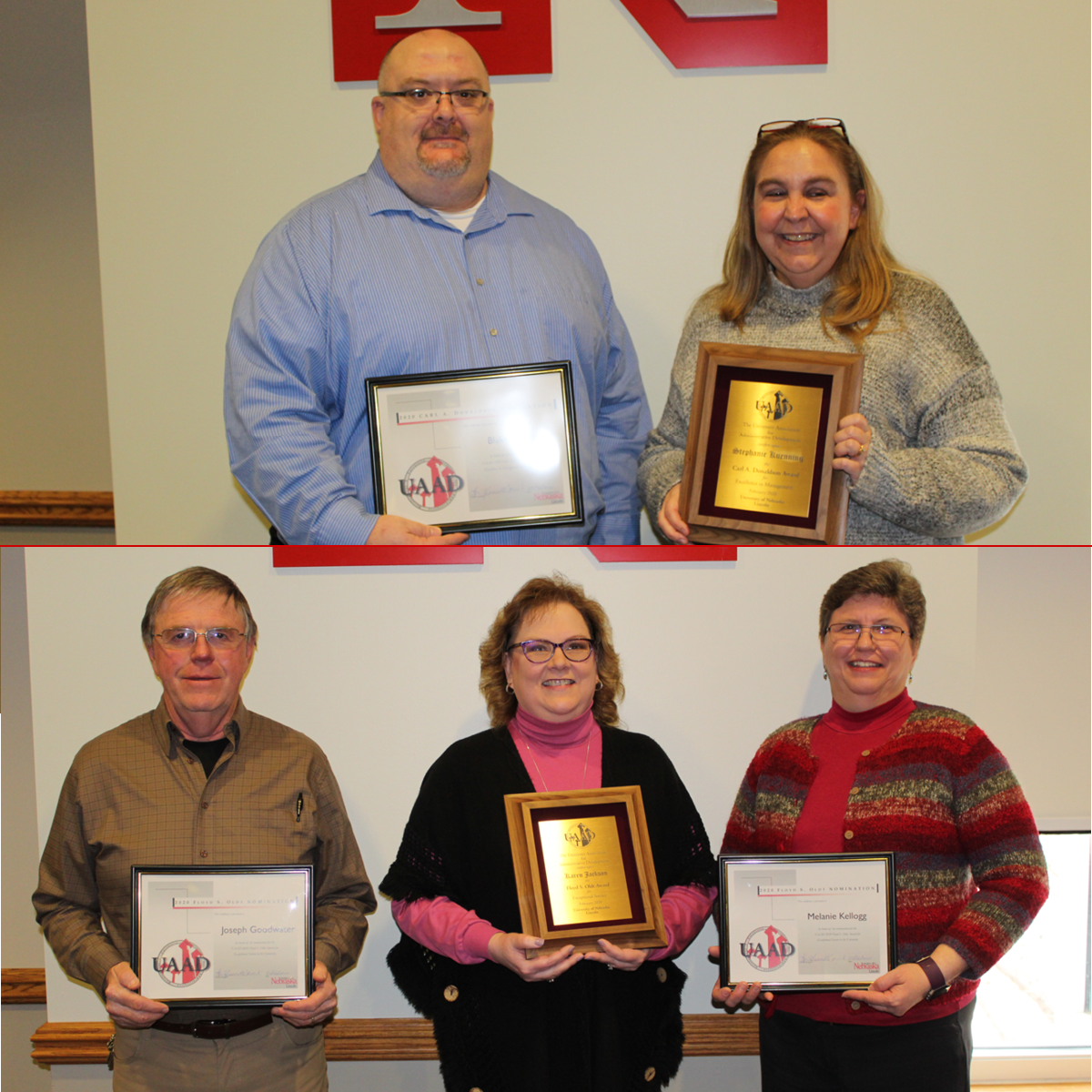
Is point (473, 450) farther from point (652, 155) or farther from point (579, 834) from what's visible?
point (652, 155)

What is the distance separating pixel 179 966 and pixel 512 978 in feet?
2.19

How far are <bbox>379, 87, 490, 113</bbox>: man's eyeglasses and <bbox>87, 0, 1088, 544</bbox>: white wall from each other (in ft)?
2.41

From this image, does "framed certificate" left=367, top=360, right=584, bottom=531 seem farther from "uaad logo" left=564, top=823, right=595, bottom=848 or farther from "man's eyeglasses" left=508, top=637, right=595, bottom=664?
"uaad logo" left=564, top=823, right=595, bottom=848

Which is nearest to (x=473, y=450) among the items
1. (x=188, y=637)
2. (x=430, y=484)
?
(x=430, y=484)

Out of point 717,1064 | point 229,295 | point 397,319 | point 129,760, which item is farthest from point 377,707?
point 229,295

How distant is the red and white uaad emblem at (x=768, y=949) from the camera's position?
6.48ft

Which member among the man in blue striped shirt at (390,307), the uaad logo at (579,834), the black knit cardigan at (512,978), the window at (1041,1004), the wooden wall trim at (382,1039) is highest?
the man in blue striped shirt at (390,307)

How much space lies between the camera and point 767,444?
2.04 meters

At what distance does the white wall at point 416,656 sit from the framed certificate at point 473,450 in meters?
0.25

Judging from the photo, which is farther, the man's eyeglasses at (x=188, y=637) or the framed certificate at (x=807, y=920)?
the man's eyeglasses at (x=188, y=637)

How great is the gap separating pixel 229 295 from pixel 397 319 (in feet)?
3.71

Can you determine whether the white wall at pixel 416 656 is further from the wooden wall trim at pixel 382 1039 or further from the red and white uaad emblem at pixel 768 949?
the red and white uaad emblem at pixel 768 949

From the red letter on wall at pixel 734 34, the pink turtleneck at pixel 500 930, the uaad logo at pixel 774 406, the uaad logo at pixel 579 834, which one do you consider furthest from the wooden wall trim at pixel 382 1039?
the red letter on wall at pixel 734 34

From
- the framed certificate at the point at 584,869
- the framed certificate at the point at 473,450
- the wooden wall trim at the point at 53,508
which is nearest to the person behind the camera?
the framed certificate at the point at 584,869
